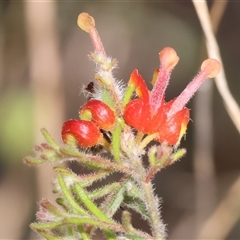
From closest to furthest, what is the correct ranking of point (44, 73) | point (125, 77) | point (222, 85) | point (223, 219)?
1. point (222, 85)
2. point (223, 219)
3. point (44, 73)
4. point (125, 77)

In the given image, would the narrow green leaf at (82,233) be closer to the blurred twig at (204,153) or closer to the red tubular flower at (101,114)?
the red tubular flower at (101,114)

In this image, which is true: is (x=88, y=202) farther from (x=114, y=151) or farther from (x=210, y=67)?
(x=210, y=67)

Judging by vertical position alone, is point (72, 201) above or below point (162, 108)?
below

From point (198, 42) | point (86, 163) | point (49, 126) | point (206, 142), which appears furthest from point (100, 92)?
point (198, 42)

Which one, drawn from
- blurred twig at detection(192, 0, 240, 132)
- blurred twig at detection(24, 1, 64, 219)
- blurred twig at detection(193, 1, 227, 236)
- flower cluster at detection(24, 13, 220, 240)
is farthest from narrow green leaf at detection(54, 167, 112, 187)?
blurred twig at detection(193, 1, 227, 236)

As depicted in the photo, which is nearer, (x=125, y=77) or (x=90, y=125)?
(x=90, y=125)

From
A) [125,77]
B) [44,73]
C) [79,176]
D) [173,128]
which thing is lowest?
[79,176]

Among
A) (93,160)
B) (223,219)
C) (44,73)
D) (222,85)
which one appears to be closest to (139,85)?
Result: (93,160)

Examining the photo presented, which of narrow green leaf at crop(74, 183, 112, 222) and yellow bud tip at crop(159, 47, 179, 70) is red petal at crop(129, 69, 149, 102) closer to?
yellow bud tip at crop(159, 47, 179, 70)
